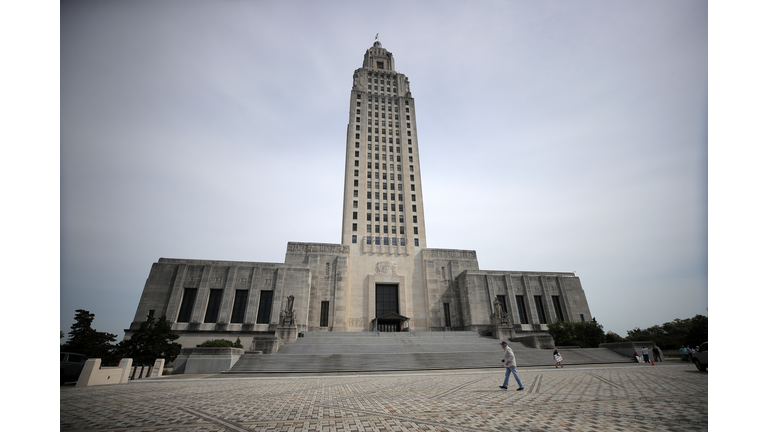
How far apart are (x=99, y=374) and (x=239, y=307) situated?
1005 inches

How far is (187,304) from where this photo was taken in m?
36.7

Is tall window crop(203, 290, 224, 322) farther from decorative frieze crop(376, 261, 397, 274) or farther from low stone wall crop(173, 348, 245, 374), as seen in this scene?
decorative frieze crop(376, 261, 397, 274)

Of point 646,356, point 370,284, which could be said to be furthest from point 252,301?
point 646,356

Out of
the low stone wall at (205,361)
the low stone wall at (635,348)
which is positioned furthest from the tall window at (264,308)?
the low stone wall at (635,348)

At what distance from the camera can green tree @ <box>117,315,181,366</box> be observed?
2023 centimetres

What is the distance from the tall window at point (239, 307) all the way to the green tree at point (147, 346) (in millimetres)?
13570

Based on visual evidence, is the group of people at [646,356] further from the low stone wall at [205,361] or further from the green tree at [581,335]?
the low stone wall at [205,361]

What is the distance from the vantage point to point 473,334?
110ft

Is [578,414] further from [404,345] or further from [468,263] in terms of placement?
[468,263]

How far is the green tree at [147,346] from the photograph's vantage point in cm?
2023

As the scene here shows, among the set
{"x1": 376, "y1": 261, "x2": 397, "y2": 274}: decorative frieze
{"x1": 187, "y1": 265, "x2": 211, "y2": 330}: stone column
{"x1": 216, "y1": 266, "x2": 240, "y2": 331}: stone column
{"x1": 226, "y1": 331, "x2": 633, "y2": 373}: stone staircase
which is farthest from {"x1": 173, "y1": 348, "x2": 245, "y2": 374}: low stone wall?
{"x1": 376, "y1": 261, "x2": 397, "y2": 274}: decorative frieze

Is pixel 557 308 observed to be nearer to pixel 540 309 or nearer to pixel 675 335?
pixel 540 309

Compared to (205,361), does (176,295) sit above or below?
above

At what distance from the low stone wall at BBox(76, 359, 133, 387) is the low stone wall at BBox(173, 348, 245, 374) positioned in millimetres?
5128
